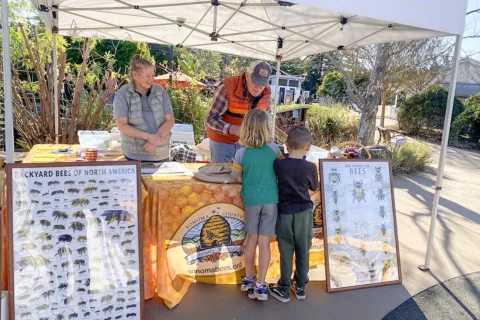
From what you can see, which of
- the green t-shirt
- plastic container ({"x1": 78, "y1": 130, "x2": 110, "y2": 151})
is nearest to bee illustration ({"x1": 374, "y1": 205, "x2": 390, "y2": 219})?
the green t-shirt

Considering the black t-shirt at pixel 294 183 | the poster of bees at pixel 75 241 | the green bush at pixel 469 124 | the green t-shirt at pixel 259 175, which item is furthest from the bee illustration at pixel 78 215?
the green bush at pixel 469 124

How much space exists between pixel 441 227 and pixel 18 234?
184 inches

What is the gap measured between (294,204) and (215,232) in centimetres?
64

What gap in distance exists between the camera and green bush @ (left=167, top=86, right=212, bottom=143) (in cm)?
835

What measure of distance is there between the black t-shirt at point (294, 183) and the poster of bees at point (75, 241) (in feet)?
3.20

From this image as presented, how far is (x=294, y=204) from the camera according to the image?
8.42 feet

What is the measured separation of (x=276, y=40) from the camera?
4.82 meters

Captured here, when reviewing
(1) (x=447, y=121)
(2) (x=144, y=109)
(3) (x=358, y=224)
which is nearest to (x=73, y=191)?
(2) (x=144, y=109)

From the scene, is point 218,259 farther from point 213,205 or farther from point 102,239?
point 102,239

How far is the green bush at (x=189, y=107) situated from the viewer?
8.35 metres

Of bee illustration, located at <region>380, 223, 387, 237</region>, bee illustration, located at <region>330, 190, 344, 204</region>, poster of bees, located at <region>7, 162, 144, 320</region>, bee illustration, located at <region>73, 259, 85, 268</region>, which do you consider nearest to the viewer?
poster of bees, located at <region>7, 162, 144, 320</region>

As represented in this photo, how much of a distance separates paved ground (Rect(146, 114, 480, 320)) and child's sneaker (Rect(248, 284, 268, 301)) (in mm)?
44

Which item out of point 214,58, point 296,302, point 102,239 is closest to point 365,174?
point 296,302

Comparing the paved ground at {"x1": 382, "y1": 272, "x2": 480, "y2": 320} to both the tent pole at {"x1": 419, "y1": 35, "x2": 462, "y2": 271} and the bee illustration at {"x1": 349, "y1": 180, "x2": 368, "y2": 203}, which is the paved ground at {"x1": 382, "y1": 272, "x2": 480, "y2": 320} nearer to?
the tent pole at {"x1": 419, "y1": 35, "x2": 462, "y2": 271}
